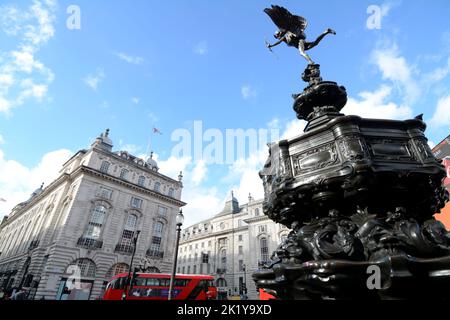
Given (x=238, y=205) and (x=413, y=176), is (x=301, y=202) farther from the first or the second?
(x=238, y=205)

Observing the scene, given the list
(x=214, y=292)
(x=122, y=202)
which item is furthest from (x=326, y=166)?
(x=122, y=202)

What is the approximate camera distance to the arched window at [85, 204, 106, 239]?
88.8ft

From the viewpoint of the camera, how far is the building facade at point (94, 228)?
24.2m

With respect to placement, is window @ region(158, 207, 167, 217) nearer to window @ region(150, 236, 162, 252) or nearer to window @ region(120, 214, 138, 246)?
window @ region(150, 236, 162, 252)

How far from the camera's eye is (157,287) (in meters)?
18.9

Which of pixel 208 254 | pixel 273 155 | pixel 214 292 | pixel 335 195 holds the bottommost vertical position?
pixel 214 292

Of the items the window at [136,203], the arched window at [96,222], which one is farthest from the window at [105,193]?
the window at [136,203]

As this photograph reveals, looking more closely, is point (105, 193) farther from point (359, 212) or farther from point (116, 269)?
point (359, 212)

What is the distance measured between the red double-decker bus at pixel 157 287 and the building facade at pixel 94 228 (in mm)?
7689

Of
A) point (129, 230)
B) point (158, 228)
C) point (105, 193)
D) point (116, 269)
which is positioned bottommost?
point (116, 269)

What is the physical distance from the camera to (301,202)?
11.1 feet

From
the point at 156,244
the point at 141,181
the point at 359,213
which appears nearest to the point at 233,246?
the point at 156,244

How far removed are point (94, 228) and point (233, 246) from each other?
102 ft
